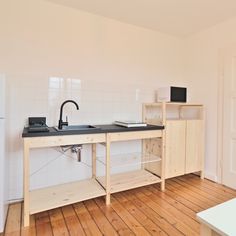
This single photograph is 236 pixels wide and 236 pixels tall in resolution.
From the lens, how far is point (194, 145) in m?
2.85

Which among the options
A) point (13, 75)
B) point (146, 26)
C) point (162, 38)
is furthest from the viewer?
point (162, 38)

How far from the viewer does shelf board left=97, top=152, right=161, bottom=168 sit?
2.58 m

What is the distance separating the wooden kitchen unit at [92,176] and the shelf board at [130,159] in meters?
0.01

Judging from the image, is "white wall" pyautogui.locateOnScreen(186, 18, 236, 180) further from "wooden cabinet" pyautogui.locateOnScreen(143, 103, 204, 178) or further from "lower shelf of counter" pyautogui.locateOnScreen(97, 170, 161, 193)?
"lower shelf of counter" pyautogui.locateOnScreen(97, 170, 161, 193)

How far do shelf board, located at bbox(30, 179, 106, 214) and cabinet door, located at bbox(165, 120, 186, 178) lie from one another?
101 centimetres

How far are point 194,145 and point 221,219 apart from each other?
228cm

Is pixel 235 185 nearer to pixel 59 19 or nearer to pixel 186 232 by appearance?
pixel 186 232

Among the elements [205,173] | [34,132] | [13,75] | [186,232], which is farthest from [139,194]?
[13,75]

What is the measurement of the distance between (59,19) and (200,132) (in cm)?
246

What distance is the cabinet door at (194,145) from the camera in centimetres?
279

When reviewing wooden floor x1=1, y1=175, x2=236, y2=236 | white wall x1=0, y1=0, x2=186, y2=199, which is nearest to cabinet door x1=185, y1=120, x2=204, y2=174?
wooden floor x1=1, y1=175, x2=236, y2=236

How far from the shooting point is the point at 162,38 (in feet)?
10.2

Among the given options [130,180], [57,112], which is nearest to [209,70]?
[130,180]

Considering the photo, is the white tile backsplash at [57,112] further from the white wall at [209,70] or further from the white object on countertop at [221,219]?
the white object on countertop at [221,219]
